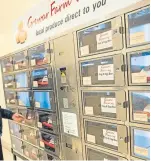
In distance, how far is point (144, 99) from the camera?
141 centimetres

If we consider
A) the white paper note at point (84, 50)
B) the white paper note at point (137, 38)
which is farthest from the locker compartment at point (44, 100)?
the white paper note at point (137, 38)

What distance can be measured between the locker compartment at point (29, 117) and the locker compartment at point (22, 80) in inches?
12.6

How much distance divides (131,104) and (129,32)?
49cm

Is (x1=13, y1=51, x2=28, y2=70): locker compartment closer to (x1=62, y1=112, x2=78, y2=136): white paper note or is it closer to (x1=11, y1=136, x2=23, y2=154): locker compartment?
(x1=62, y1=112, x2=78, y2=136): white paper note

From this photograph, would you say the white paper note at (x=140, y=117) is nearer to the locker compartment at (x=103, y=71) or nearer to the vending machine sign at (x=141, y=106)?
the vending machine sign at (x=141, y=106)

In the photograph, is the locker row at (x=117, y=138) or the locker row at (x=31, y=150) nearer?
the locker row at (x=117, y=138)

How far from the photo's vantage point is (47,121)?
233cm

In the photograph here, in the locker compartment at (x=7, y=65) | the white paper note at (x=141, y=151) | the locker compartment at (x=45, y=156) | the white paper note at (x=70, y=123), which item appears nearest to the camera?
the white paper note at (x=141, y=151)

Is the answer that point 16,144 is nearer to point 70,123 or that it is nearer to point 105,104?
point 70,123

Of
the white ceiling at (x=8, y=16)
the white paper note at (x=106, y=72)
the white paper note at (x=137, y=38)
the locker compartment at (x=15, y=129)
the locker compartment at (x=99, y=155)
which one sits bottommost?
the locker compartment at (x=15, y=129)

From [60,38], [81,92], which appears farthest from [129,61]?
[60,38]

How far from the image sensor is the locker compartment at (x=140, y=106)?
1395 millimetres

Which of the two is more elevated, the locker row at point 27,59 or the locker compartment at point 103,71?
the locker row at point 27,59

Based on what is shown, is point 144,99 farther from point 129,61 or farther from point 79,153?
point 79,153
